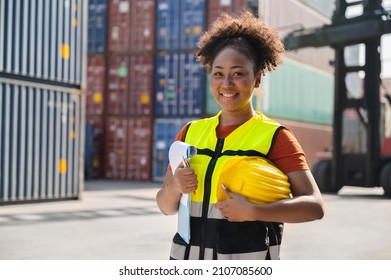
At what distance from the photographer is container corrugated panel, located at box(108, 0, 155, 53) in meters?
25.4

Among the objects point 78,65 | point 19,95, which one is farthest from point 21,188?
point 78,65

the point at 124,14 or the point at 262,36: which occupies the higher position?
the point at 124,14

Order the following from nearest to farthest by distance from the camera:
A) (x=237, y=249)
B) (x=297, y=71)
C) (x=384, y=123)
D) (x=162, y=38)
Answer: (x=237, y=249)
(x=384, y=123)
(x=162, y=38)
(x=297, y=71)

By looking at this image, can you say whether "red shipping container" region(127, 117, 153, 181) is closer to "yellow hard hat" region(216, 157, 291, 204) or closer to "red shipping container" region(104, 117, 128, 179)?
"red shipping container" region(104, 117, 128, 179)

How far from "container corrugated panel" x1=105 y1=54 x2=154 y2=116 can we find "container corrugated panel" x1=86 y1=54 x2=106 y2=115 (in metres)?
0.34

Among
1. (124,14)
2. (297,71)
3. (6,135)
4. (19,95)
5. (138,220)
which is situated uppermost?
(124,14)

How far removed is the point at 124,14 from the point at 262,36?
80.5 feet

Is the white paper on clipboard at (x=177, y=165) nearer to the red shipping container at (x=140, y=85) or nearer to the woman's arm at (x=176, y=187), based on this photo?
the woman's arm at (x=176, y=187)

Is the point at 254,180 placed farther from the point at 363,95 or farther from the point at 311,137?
the point at 311,137

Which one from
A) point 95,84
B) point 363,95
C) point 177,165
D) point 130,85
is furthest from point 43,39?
point 95,84

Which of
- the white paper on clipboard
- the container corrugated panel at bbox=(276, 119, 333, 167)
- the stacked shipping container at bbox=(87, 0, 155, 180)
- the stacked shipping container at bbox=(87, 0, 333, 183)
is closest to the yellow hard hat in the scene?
the white paper on clipboard

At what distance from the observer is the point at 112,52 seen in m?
26.2

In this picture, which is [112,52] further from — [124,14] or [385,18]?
[385,18]

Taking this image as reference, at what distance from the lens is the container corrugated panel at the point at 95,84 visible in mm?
26250
